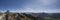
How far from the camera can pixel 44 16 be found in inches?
64.6

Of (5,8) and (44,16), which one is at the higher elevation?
(5,8)

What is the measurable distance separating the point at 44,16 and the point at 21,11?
40 centimetres

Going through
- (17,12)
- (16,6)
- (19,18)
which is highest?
(16,6)

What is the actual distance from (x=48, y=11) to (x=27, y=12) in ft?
1.17

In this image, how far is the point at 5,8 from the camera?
1.69 metres

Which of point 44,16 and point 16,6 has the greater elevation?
point 16,6

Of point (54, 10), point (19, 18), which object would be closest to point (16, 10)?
point (19, 18)

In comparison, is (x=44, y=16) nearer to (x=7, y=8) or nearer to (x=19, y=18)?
(x=19, y=18)

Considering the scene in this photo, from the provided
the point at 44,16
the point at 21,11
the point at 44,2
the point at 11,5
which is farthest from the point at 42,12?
the point at 11,5

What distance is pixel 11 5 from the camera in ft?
5.60

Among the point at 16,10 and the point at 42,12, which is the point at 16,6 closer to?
the point at 16,10

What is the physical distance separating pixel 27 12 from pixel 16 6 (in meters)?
0.22

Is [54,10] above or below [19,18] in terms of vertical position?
above

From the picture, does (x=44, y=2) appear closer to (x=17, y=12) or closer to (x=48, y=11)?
(x=48, y=11)
